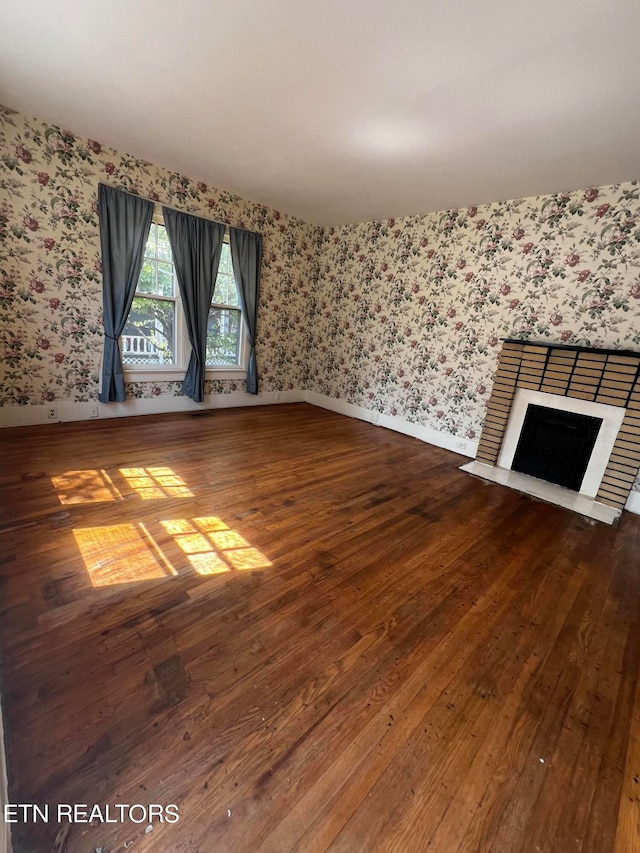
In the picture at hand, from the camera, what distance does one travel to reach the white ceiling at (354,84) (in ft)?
5.36

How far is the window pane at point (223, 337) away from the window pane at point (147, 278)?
0.76 meters

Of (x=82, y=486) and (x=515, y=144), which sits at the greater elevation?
(x=515, y=144)

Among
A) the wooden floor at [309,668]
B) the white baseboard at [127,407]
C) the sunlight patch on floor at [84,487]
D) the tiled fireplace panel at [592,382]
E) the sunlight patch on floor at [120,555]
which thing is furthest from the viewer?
the white baseboard at [127,407]

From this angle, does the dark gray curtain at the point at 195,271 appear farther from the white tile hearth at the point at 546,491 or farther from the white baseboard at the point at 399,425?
the white tile hearth at the point at 546,491

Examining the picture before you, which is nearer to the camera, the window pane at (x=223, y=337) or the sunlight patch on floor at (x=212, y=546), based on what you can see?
the sunlight patch on floor at (x=212, y=546)

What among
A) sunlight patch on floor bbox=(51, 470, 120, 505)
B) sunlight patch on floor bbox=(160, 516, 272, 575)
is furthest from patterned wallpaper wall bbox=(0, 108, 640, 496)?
sunlight patch on floor bbox=(160, 516, 272, 575)

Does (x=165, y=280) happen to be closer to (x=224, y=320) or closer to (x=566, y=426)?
(x=224, y=320)

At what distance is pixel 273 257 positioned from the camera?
5027 millimetres

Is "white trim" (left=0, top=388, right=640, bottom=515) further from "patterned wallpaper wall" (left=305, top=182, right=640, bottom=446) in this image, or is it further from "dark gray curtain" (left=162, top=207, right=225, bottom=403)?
"dark gray curtain" (left=162, top=207, right=225, bottom=403)

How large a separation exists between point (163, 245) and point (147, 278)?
42 cm

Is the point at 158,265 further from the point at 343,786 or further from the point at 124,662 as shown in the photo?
the point at 343,786

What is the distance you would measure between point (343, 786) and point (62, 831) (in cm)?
74

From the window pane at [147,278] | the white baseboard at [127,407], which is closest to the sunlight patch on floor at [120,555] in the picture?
the white baseboard at [127,407]

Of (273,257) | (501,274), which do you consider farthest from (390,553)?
(273,257)
